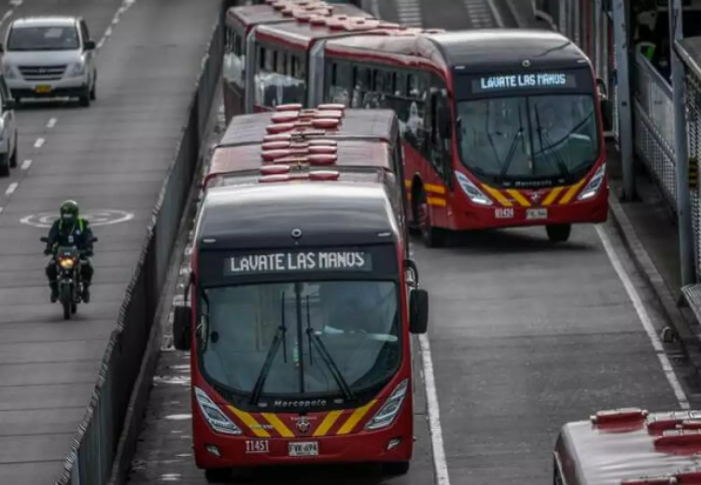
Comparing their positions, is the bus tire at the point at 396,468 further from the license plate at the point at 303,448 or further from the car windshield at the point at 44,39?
the car windshield at the point at 44,39

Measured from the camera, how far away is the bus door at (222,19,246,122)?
49625 millimetres

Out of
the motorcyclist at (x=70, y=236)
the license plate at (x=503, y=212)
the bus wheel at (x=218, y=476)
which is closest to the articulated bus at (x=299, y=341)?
the bus wheel at (x=218, y=476)

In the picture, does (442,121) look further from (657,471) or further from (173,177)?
(657,471)

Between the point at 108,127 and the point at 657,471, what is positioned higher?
the point at 657,471

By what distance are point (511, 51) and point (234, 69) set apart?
1490cm

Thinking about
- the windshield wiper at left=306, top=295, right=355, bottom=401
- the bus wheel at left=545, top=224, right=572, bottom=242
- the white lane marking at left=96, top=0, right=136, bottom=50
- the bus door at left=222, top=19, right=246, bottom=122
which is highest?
the windshield wiper at left=306, top=295, right=355, bottom=401

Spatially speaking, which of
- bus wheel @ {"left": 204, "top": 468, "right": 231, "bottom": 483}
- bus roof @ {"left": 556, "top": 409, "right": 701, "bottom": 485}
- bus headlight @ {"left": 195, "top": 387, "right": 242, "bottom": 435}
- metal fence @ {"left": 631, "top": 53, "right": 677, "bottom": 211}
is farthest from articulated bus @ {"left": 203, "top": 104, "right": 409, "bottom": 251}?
bus roof @ {"left": 556, "top": 409, "right": 701, "bottom": 485}

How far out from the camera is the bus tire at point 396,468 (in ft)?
78.8

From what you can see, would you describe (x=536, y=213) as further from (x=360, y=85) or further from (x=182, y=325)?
(x=182, y=325)

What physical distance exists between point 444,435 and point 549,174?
11.5m

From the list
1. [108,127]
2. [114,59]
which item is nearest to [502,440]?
[108,127]

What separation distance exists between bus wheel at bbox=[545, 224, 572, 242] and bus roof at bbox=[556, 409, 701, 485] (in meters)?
22.3

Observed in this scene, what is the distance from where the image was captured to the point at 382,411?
23.0 meters

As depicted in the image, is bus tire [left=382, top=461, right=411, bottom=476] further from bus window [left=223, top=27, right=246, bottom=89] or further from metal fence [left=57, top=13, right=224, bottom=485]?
bus window [left=223, top=27, right=246, bottom=89]
